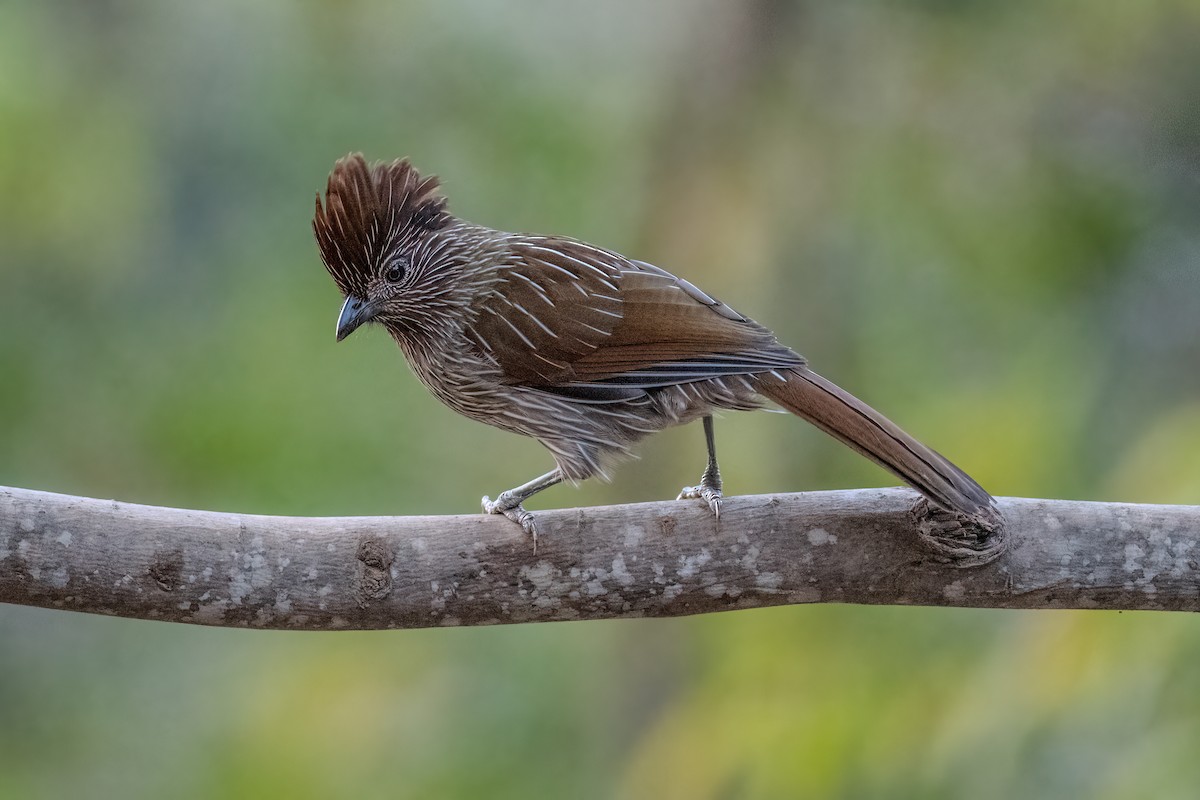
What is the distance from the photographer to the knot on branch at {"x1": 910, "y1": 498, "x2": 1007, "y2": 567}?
103 inches

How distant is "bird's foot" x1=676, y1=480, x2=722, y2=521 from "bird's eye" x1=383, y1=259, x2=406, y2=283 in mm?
965

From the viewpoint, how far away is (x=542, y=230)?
5.70 m

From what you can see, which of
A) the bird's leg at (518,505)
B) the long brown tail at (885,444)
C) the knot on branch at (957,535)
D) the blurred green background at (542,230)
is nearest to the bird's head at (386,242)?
the bird's leg at (518,505)

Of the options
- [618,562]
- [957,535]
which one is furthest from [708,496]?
[957,535]

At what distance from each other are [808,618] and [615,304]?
1924mm

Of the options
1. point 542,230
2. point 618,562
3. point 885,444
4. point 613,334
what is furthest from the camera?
point 542,230

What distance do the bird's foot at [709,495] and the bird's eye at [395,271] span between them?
3.16 feet

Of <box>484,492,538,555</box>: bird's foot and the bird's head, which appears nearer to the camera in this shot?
<box>484,492,538,555</box>: bird's foot

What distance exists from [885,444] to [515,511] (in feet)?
2.91

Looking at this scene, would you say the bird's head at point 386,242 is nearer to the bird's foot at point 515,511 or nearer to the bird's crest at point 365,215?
the bird's crest at point 365,215

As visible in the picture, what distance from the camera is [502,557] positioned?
2717mm

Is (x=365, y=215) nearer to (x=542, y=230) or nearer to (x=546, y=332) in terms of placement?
(x=546, y=332)

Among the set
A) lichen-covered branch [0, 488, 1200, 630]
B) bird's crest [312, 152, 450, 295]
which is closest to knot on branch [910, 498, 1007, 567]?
lichen-covered branch [0, 488, 1200, 630]

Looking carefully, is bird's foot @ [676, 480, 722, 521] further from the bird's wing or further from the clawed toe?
the bird's wing
